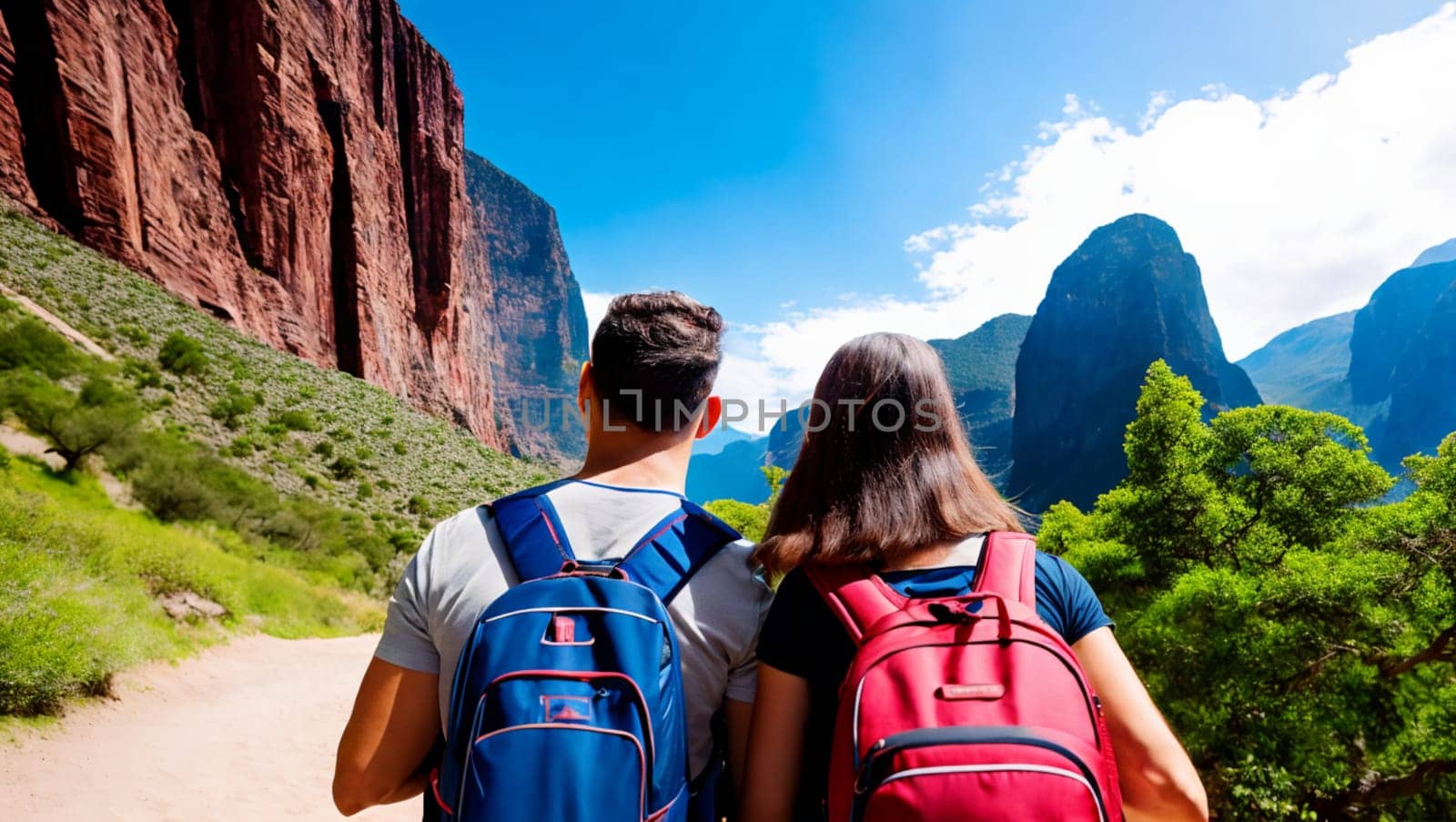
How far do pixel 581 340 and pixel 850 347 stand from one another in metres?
162

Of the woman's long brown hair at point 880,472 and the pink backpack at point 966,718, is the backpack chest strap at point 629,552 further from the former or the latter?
the pink backpack at point 966,718

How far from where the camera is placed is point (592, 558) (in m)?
1.49

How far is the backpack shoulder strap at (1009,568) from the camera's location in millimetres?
1357

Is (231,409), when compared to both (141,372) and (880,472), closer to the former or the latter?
(141,372)

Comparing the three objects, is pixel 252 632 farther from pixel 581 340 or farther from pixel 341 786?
pixel 581 340

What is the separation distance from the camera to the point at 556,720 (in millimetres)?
1184

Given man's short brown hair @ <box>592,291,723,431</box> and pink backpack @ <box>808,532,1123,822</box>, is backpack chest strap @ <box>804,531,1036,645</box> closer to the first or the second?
pink backpack @ <box>808,532,1123,822</box>

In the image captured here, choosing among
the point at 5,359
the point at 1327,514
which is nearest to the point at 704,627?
the point at 1327,514

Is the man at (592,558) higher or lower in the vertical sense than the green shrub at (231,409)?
lower

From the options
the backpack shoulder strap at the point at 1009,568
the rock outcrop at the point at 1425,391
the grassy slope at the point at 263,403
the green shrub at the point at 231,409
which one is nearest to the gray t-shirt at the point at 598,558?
the backpack shoulder strap at the point at 1009,568

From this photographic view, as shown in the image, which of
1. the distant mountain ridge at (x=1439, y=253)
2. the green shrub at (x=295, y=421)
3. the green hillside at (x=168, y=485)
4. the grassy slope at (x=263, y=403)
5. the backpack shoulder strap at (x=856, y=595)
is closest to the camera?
the backpack shoulder strap at (x=856, y=595)

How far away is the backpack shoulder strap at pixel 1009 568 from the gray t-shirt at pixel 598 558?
55 centimetres

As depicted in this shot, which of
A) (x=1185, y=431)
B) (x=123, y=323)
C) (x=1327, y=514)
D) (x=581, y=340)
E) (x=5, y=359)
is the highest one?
(x=581, y=340)

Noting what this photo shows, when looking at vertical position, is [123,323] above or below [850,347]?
above
